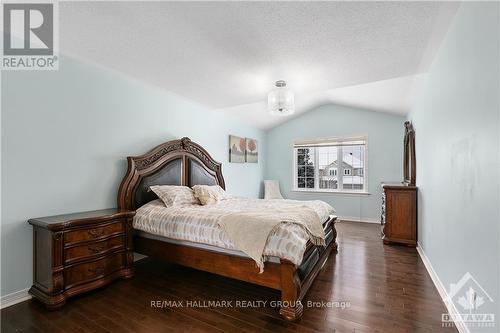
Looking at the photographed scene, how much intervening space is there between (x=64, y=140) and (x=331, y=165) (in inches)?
217

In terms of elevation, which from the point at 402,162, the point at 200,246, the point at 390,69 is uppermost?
the point at 390,69

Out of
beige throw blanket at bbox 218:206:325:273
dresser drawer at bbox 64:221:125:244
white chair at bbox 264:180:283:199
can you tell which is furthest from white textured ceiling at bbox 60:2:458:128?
white chair at bbox 264:180:283:199

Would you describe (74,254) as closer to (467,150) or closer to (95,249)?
(95,249)

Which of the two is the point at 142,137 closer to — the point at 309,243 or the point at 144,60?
the point at 144,60

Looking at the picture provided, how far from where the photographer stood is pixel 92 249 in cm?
237

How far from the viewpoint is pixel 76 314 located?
80.2 inches

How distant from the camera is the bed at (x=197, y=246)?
2000mm

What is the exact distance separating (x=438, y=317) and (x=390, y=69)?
263 centimetres

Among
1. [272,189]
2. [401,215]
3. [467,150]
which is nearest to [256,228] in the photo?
[467,150]

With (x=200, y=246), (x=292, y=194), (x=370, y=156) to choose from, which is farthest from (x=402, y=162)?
(x=200, y=246)

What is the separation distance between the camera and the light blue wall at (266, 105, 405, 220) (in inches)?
212

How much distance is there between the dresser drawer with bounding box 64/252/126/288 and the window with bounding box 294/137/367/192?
4842mm

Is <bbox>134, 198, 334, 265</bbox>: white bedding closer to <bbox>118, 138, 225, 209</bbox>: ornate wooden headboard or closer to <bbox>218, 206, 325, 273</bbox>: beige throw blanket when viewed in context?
<bbox>218, 206, 325, 273</bbox>: beige throw blanket

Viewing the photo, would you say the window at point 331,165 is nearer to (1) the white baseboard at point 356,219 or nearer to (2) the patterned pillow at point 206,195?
(1) the white baseboard at point 356,219
